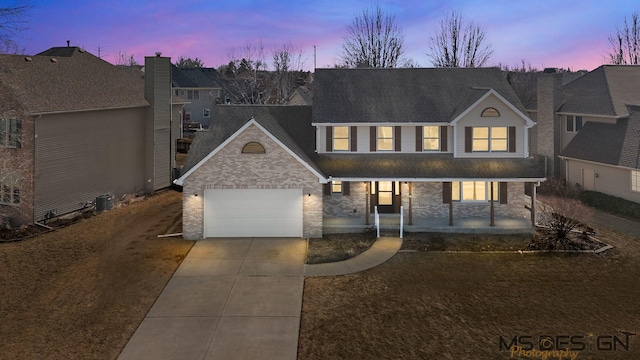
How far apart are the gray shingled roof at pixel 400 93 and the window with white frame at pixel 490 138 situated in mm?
1421

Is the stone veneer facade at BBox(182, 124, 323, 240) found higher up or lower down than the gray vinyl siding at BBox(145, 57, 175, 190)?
lower down

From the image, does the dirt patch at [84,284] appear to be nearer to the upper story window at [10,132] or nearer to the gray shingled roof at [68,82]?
the upper story window at [10,132]

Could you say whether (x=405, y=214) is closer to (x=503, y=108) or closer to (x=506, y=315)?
(x=503, y=108)

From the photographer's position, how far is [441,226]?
919 inches

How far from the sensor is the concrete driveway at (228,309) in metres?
12.7

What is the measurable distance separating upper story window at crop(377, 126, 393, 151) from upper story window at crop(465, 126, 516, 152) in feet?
13.0

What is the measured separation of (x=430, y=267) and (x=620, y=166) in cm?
1793

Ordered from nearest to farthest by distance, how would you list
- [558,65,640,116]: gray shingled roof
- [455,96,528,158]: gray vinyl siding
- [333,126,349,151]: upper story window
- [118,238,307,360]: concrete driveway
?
[118,238,307,360]: concrete driveway < [455,96,528,158]: gray vinyl siding < [333,126,349,151]: upper story window < [558,65,640,116]: gray shingled roof

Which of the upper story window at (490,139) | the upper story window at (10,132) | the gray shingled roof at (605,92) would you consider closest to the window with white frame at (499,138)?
the upper story window at (490,139)

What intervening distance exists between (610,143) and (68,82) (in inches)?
1347

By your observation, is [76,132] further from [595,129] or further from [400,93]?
[595,129]

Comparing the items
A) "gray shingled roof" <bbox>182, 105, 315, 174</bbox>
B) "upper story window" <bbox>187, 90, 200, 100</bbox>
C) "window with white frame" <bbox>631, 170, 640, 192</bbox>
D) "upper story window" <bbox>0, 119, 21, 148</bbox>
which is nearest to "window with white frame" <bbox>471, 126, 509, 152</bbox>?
"gray shingled roof" <bbox>182, 105, 315, 174</bbox>

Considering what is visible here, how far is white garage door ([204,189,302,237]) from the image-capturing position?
2261 centimetres

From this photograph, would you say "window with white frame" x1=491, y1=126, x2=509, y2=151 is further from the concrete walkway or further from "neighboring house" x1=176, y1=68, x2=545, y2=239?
the concrete walkway
